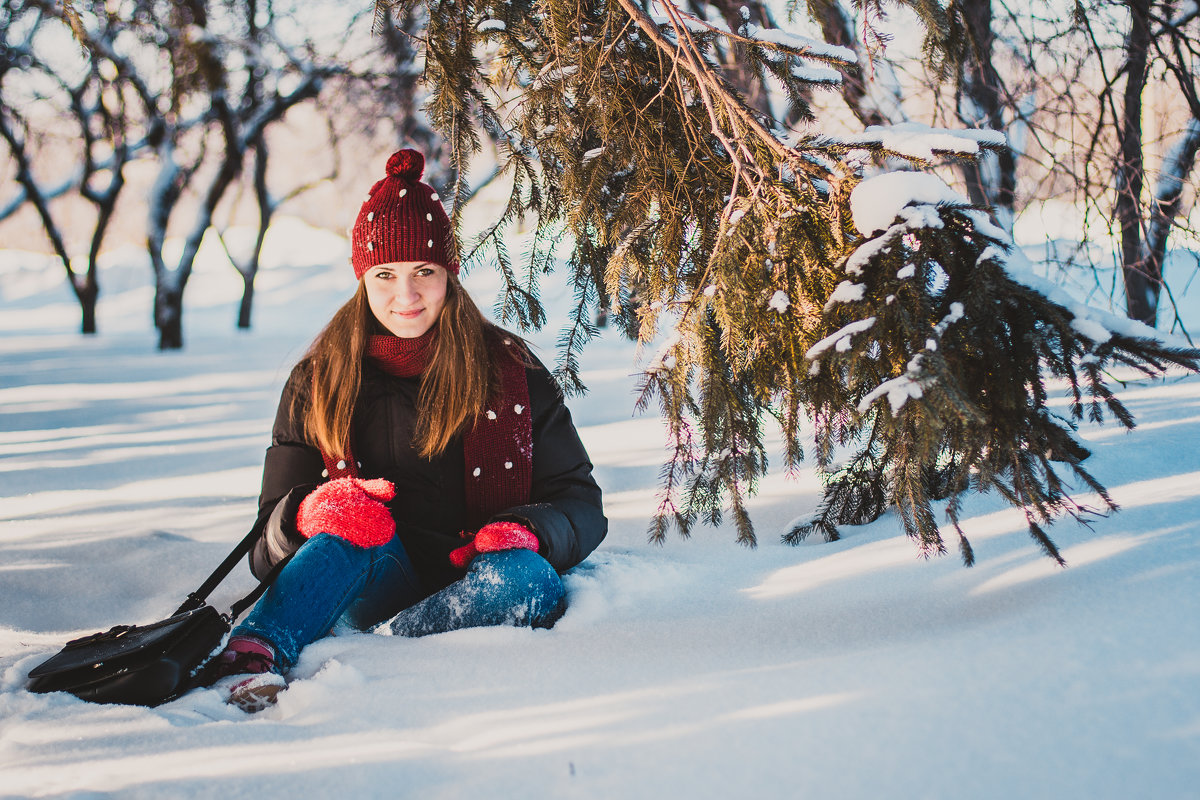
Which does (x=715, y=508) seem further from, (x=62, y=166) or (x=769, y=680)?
(x=62, y=166)

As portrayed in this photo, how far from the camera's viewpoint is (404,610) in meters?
2.02

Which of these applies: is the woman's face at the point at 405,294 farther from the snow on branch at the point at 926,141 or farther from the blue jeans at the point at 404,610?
the snow on branch at the point at 926,141

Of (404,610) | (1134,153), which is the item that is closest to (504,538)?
(404,610)

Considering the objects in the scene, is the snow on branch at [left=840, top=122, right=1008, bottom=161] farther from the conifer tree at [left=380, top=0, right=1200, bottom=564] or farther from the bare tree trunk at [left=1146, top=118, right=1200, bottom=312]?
the bare tree trunk at [left=1146, top=118, right=1200, bottom=312]

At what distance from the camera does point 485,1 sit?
7.12 feet

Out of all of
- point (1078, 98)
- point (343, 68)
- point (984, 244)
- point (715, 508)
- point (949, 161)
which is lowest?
point (715, 508)

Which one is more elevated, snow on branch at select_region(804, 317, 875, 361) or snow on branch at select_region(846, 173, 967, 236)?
snow on branch at select_region(846, 173, 967, 236)

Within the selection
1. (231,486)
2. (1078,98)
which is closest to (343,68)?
(231,486)

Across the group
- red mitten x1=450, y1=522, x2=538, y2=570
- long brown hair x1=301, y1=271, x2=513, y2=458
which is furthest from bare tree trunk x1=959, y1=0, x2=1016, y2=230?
red mitten x1=450, y1=522, x2=538, y2=570

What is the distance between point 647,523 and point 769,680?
1527 mm

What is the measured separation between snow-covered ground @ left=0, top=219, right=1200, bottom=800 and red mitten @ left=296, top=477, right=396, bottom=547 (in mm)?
239

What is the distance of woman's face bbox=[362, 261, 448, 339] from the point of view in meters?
2.26

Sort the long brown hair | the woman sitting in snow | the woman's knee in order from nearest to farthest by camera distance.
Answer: the woman's knee
the woman sitting in snow
the long brown hair

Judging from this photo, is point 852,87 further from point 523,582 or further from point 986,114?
point 523,582
